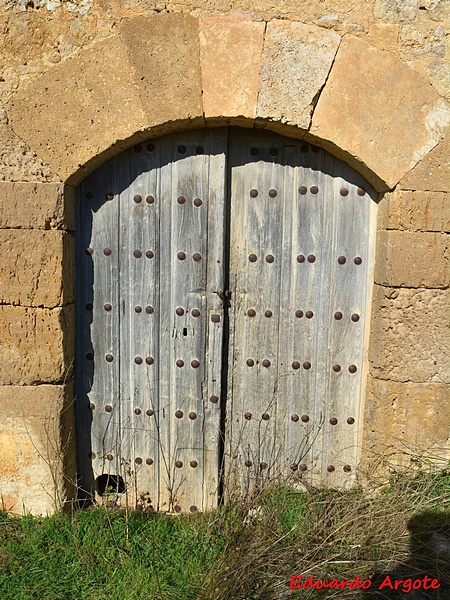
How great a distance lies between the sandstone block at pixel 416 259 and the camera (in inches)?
99.9

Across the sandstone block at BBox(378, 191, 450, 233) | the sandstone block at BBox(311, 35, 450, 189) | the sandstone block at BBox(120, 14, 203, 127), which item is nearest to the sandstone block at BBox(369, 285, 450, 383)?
the sandstone block at BBox(378, 191, 450, 233)

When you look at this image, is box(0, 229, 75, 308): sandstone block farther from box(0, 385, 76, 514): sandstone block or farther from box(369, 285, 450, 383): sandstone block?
box(369, 285, 450, 383): sandstone block

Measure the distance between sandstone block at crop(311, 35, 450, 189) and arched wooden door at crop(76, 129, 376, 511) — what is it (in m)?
0.23

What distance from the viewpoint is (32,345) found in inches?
98.7

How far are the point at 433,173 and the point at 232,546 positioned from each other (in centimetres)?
204

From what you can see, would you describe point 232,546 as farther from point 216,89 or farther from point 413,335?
point 216,89

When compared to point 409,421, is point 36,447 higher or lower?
lower

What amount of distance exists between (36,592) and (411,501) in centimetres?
180

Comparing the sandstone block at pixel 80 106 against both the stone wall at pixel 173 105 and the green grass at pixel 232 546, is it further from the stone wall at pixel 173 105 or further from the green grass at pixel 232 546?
the green grass at pixel 232 546

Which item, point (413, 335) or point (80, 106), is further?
point (413, 335)

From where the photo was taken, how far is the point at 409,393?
2621 millimetres

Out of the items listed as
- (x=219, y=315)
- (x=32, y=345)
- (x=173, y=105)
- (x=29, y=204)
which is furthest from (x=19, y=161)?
(x=219, y=315)

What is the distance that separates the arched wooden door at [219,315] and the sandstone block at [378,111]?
0.75ft

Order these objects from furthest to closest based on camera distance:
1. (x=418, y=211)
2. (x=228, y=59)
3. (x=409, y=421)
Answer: (x=409, y=421), (x=418, y=211), (x=228, y=59)
